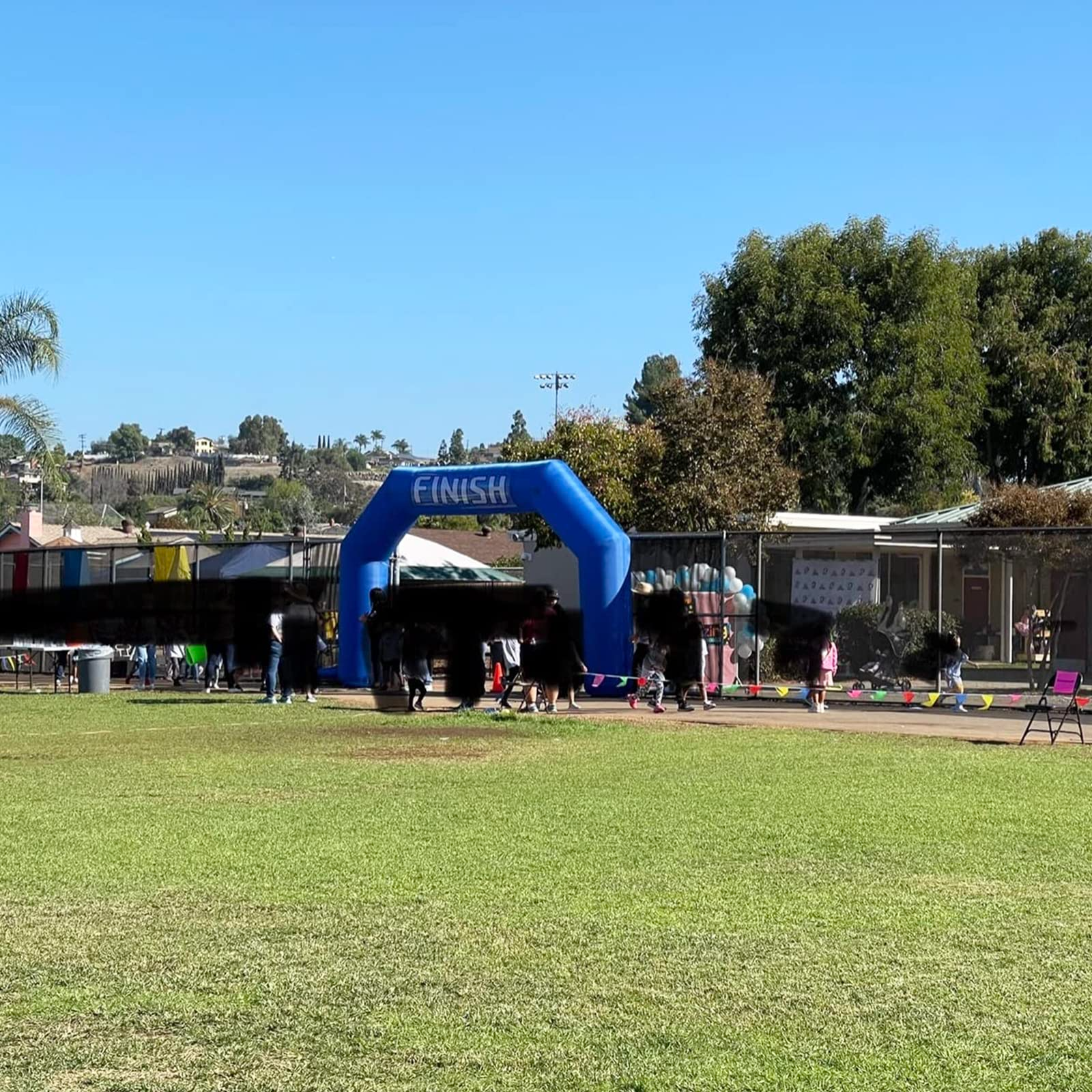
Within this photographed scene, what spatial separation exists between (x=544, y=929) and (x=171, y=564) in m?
25.9

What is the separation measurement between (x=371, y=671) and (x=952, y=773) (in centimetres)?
1474

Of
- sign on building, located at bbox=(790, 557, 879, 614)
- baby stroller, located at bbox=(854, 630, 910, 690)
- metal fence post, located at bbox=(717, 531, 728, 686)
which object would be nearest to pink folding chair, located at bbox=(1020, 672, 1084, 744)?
baby stroller, located at bbox=(854, 630, 910, 690)

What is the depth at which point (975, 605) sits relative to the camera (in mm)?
25828

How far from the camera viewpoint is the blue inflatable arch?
26141 mm

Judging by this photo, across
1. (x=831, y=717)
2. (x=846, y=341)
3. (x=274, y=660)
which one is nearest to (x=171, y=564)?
(x=274, y=660)

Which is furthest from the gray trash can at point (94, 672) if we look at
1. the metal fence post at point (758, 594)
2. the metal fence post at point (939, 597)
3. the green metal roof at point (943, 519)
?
the green metal roof at point (943, 519)

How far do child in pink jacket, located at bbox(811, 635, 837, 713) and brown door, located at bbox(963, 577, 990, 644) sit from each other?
2055mm

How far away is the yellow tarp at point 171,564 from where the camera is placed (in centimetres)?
3294

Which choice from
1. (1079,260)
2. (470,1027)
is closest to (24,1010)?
(470,1027)

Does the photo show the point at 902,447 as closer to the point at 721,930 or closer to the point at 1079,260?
the point at 1079,260

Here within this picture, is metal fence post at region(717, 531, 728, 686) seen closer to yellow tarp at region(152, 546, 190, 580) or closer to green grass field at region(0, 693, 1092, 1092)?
green grass field at region(0, 693, 1092, 1092)

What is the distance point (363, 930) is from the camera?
8445mm

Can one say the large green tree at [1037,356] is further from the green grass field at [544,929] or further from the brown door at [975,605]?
the green grass field at [544,929]

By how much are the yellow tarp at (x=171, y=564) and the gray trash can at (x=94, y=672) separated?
3.48 metres
